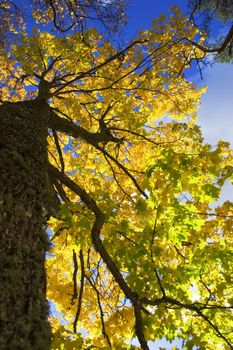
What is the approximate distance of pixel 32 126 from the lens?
4.13 metres

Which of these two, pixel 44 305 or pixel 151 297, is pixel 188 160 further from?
pixel 44 305

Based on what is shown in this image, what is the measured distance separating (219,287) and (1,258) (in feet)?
9.98

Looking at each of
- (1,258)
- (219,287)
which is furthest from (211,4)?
(1,258)

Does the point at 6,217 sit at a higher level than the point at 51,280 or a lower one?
lower

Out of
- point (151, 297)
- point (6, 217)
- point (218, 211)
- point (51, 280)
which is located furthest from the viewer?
point (51, 280)

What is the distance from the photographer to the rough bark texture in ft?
6.48

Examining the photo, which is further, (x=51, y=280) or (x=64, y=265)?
(x=64, y=265)

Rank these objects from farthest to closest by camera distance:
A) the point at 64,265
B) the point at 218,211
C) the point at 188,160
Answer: the point at 64,265, the point at 218,211, the point at 188,160

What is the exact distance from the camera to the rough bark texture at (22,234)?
1.97 m

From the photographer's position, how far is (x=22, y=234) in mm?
2572

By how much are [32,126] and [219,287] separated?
2998 millimetres

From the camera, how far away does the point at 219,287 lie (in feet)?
14.3

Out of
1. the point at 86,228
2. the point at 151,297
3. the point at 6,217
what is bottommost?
the point at 6,217

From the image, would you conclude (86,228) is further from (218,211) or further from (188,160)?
(218,211)
